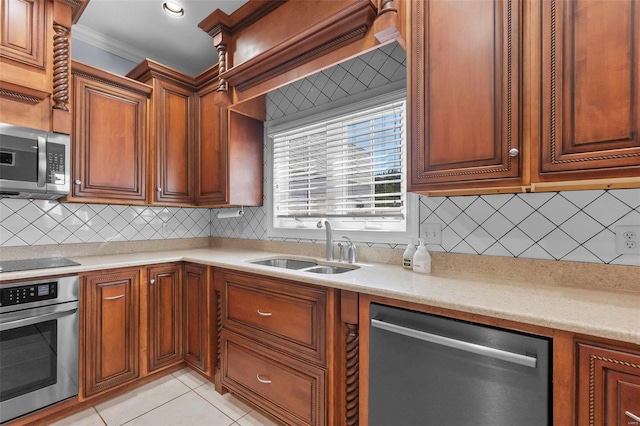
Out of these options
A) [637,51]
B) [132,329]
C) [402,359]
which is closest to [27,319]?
[132,329]

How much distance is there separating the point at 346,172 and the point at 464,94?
101 cm

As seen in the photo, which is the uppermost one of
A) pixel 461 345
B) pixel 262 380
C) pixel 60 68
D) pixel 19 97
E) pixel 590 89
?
pixel 60 68

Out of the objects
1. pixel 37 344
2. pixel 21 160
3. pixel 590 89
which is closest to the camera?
pixel 590 89

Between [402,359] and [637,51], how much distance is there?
1307mm

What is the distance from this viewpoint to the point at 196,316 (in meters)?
2.23

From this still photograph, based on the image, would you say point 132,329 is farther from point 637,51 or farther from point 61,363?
point 637,51

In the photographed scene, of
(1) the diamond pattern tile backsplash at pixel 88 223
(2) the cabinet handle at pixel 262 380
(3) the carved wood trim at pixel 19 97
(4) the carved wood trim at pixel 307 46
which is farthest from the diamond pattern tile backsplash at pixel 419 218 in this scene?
(2) the cabinet handle at pixel 262 380

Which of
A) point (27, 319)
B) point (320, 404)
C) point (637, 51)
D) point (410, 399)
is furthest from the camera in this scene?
point (27, 319)

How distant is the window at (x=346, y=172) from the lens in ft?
6.28

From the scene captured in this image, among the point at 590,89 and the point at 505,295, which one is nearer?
the point at 590,89

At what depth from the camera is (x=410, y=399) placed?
117 centimetres

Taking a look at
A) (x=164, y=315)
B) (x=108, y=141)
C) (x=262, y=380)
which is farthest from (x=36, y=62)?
(x=262, y=380)

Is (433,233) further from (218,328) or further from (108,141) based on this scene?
(108,141)

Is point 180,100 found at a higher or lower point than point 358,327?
higher
